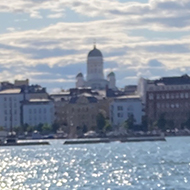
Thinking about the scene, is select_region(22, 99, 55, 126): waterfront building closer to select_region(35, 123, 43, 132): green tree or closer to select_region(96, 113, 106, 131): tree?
select_region(35, 123, 43, 132): green tree

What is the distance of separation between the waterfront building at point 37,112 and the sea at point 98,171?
274 ft

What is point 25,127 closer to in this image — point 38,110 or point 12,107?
point 38,110

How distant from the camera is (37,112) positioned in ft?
633

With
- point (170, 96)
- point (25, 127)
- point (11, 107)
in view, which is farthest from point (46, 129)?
point (170, 96)

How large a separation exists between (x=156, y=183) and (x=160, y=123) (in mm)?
106110

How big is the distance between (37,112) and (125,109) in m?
14.9

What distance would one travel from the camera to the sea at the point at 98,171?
214 feet

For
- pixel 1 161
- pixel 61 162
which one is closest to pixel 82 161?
pixel 61 162

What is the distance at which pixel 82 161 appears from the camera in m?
93.8

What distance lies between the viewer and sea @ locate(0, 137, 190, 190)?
6535 cm

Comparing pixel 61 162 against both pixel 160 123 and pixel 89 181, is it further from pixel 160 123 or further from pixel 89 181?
pixel 160 123

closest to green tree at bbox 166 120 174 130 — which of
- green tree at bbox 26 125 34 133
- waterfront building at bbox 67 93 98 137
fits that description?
waterfront building at bbox 67 93 98 137

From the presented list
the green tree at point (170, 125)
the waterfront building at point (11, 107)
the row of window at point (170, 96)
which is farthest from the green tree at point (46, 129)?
the row of window at point (170, 96)

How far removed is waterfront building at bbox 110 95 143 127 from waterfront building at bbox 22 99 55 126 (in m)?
10.5
